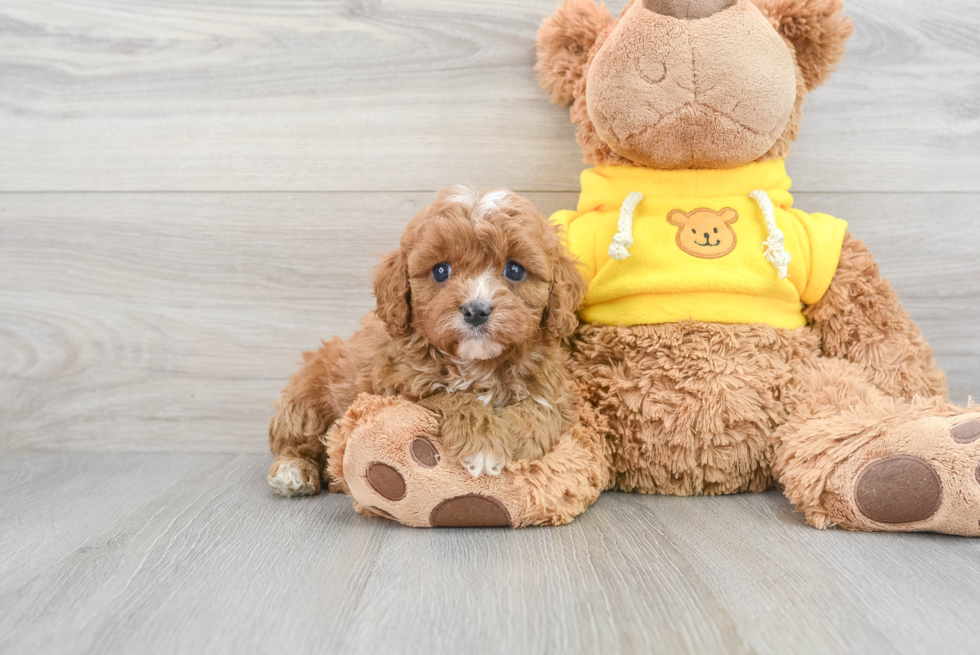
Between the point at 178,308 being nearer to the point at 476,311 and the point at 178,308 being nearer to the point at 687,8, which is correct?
the point at 476,311

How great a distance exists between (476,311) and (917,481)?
0.75 metres

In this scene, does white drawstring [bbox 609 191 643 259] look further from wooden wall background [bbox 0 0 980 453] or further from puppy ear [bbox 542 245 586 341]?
wooden wall background [bbox 0 0 980 453]

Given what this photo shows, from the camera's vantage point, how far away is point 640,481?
144cm

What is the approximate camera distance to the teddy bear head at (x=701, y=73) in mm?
1312

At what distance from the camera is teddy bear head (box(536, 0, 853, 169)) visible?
1312mm

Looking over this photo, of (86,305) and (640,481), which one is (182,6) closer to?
(86,305)

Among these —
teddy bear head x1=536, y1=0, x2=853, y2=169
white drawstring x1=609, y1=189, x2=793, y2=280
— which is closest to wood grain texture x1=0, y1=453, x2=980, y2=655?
white drawstring x1=609, y1=189, x2=793, y2=280

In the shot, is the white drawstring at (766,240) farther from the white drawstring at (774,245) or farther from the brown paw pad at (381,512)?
the brown paw pad at (381,512)

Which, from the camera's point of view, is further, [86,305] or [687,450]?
[86,305]

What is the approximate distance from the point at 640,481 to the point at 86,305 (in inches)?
57.5

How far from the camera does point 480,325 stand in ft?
3.81

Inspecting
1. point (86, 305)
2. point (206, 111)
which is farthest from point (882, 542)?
point (86, 305)

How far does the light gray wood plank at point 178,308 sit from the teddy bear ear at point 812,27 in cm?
41

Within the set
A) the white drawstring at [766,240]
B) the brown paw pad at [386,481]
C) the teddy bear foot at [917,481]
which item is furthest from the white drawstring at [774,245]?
the brown paw pad at [386,481]
